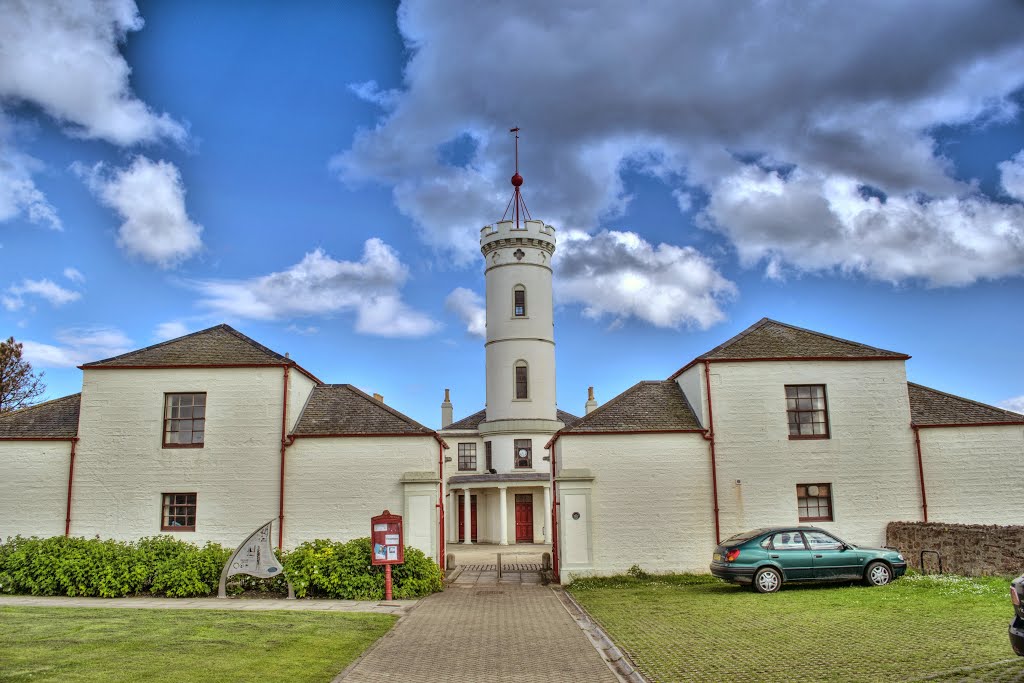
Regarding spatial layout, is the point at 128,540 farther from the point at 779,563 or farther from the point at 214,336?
the point at 779,563

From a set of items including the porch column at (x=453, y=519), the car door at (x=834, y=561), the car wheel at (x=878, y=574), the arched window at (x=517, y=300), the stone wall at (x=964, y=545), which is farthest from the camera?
the porch column at (x=453, y=519)

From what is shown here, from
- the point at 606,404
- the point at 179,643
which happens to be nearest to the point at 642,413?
the point at 606,404

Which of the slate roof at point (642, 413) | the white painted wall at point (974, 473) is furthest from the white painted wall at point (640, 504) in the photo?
the white painted wall at point (974, 473)

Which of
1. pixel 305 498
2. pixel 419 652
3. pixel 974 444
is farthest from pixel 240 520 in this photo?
pixel 974 444

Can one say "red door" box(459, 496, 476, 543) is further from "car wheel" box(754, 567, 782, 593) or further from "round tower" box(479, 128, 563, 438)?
"car wheel" box(754, 567, 782, 593)

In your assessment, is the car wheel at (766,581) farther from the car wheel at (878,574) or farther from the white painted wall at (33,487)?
the white painted wall at (33,487)

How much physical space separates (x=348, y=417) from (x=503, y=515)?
19.7 meters

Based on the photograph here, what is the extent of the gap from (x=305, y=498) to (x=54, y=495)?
22.7 feet

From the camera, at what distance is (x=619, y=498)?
22.0 m

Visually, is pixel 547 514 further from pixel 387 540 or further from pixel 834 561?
pixel 834 561

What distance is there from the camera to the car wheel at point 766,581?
17.0m

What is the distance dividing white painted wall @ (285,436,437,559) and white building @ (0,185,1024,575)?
0.13 ft

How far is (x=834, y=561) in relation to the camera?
17219 millimetres

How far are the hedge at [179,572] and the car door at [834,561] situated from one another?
8.85 metres
